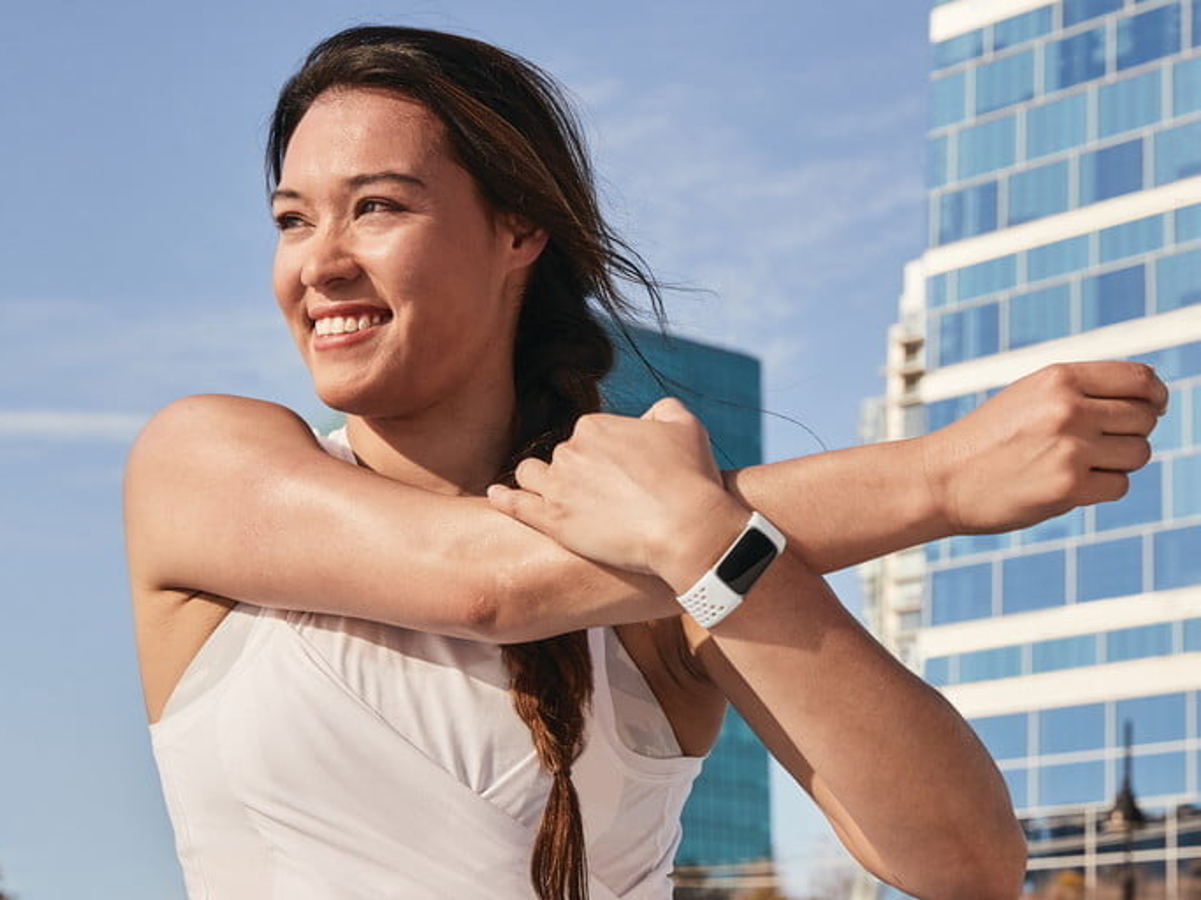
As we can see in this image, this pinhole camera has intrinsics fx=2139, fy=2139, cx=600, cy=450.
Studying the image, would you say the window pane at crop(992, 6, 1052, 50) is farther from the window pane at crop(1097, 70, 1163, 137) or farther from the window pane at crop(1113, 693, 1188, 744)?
the window pane at crop(1113, 693, 1188, 744)

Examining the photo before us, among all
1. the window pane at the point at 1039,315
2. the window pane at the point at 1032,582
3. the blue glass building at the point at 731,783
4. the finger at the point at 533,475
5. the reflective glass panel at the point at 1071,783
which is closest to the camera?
the finger at the point at 533,475

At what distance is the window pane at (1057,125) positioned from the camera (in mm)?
41562

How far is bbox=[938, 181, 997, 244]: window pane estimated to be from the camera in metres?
42.9

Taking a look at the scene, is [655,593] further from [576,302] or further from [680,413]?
[576,302]

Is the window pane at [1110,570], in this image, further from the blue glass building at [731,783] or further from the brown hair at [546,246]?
the blue glass building at [731,783]

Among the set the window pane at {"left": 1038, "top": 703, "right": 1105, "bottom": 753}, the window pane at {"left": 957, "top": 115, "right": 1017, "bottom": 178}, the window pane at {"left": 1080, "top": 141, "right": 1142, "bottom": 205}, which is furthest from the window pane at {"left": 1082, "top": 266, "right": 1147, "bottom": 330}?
the window pane at {"left": 1038, "top": 703, "right": 1105, "bottom": 753}

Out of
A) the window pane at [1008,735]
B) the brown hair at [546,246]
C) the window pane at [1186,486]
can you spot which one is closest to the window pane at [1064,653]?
the window pane at [1008,735]

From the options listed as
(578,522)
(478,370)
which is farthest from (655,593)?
(478,370)

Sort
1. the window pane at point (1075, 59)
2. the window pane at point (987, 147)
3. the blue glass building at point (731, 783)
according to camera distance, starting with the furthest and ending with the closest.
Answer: the blue glass building at point (731, 783) → the window pane at point (987, 147) → the window pane at point (1075, 59)

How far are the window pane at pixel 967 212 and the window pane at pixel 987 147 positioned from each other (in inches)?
15.2

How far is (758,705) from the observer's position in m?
2.82

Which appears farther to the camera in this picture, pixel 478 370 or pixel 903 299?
pixel 903 299

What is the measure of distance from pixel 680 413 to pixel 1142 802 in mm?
35471

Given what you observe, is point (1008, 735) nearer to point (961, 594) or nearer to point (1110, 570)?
point (961, 594)
